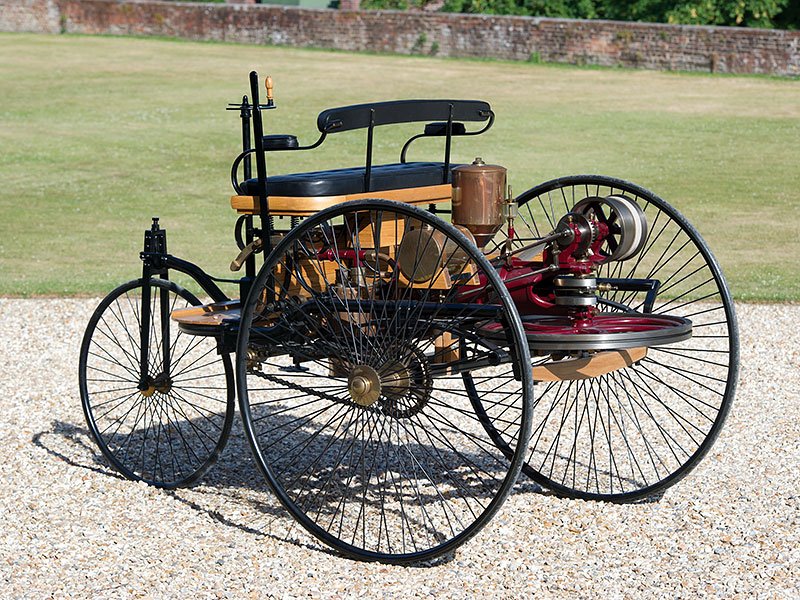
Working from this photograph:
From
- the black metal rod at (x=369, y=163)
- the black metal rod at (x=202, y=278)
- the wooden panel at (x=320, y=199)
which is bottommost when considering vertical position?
the black metal rod at (x=202, y=278)

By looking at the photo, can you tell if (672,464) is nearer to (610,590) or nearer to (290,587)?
(610,590)

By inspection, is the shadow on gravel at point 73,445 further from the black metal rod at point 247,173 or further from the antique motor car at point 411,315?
the black metal rod at point 247,173

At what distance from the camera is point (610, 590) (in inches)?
169

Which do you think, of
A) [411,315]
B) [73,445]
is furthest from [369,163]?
[73,445]

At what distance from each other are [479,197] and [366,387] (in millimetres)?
801

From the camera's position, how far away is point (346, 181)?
15.5 ft

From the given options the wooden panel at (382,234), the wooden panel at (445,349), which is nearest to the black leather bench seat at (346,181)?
the wooden panel at (382,234)

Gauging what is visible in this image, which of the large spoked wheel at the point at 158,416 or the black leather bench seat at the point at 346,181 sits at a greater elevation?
the black leather bench seat at the point at 346,181

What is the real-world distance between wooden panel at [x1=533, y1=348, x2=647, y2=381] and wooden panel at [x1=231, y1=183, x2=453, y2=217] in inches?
32.9

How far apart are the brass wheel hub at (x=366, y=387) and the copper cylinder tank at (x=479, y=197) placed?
0.66 m

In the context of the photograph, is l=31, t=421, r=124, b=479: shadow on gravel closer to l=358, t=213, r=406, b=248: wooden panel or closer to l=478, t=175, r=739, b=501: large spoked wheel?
l=358, t=213, r=406, b=248: wooden panel

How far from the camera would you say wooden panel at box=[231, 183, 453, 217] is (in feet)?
15.1

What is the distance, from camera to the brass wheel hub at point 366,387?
4422 mm

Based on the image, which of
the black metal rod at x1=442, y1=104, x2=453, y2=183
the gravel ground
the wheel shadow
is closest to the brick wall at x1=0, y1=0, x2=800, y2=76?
the gravel ground
